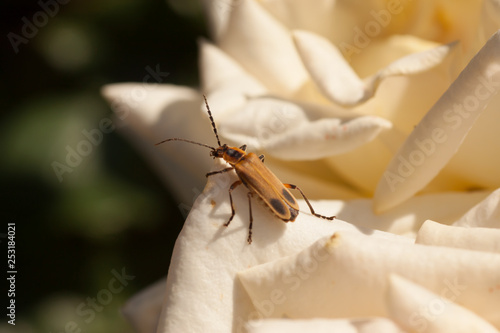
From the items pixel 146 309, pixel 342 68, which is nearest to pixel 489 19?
pixel 342 68

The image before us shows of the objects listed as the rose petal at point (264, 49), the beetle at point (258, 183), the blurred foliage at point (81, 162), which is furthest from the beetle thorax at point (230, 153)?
the blurred foliage at point (81, 162)

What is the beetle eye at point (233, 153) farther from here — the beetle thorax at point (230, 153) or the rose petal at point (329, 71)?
the rose petal at point (329, 71)

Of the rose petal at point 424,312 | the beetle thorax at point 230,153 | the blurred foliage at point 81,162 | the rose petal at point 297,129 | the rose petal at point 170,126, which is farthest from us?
the blurred foliage at point 81,162

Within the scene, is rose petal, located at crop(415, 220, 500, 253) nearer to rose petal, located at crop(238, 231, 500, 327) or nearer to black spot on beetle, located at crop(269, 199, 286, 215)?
rose petal, located at crop(238, 231, 500, 327)

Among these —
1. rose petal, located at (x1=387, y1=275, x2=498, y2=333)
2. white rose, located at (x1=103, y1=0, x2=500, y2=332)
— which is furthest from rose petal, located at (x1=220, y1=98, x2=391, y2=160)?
rose petal, located at (x1=387, y1=275, x2=498, y2=333)

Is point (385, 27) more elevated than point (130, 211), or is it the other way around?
point (385, 27)

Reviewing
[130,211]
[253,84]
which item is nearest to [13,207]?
[130,211]

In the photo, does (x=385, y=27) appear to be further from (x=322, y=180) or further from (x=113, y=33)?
(x=113, y=33)
